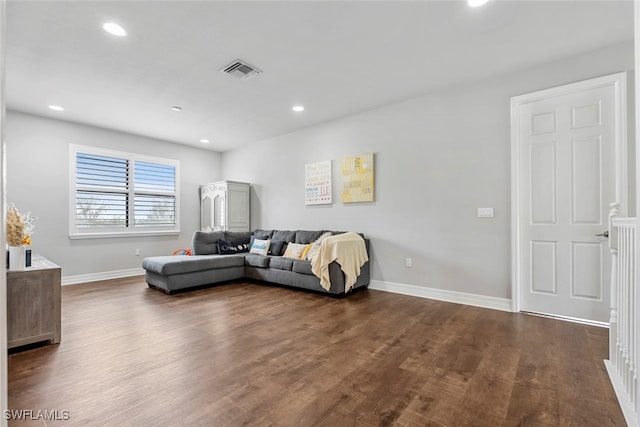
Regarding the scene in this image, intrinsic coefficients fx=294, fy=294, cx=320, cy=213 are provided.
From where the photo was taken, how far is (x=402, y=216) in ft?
13.4

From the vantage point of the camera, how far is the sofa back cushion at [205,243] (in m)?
4.98

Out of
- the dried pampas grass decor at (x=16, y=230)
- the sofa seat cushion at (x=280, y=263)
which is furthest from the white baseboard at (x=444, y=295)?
the dried pampas grass decor at (x=16, y=230)

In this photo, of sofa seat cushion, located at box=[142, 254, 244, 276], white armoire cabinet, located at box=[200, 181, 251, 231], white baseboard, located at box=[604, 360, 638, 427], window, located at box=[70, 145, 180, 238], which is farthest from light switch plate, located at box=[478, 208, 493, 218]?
window, located at box=[70, 145, 180, 238]

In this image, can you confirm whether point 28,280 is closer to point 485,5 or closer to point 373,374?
point 373,374

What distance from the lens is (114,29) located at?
2482 mm

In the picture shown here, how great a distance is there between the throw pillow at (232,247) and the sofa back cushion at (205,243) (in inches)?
3.9

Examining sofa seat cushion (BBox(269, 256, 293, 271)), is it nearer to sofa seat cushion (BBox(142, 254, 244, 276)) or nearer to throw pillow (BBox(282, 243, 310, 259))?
throw pillow (BBox(282, 243, 310, 259))

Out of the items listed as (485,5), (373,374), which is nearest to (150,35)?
(485,5)

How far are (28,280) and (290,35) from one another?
2994 millimetres

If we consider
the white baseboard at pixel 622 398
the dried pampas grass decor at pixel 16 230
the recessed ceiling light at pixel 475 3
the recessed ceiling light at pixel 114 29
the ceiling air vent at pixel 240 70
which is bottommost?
the white baseboard at pixel 622 398

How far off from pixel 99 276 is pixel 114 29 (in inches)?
166

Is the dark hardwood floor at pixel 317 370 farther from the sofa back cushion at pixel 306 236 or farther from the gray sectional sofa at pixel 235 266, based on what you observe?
the sofa back cushion at pixel 306 236

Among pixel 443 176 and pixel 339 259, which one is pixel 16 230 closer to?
pixel 339 259

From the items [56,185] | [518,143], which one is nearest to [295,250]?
[518,143]
